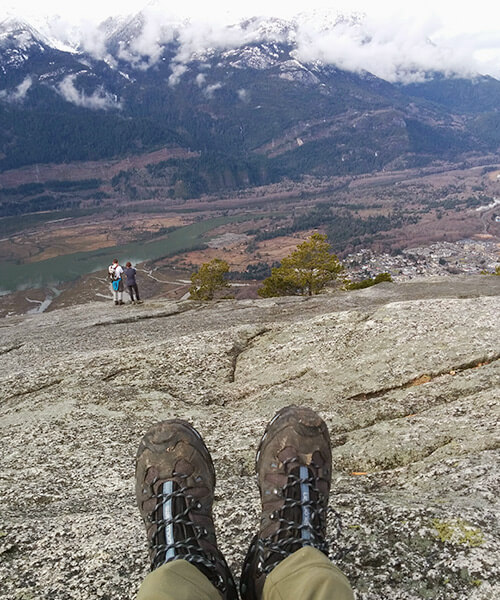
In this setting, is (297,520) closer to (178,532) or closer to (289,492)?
(289,492)

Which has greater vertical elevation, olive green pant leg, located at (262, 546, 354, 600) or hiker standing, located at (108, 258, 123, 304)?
hiker standing, located at (108, 258, 123, 304)

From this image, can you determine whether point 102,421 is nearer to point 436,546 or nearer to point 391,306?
point 436,546

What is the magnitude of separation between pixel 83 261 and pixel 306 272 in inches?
4818

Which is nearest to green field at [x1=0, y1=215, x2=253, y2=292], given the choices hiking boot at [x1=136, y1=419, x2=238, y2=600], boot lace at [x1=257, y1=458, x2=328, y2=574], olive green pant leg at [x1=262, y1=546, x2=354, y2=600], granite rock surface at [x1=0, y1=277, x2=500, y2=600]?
granite rock surface at [x1=0, y1=277, x2=500, y2=600]

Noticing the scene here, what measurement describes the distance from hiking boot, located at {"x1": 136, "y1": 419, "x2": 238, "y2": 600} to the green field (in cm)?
12749

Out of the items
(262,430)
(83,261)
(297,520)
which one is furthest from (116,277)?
(83,261)

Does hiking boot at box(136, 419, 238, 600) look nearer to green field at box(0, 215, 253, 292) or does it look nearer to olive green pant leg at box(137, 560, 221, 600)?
olive green pant leg at box(137, 560, 221, 600)

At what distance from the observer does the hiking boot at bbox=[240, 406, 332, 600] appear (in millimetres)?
3539

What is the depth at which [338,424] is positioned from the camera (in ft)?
24.3

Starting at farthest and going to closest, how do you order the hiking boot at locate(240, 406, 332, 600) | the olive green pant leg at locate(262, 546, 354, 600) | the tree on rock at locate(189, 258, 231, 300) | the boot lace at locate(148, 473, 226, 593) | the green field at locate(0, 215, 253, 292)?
the green field at locate(0, 215, 253, 292) → the tree on rock at locate(189, 258, 231, 300) → the hiking boot at locate(240, 406, 332, 600) → the boot lace at locate(148, 473, 226, 593) → the olive green pant leg at locate(262, 546, 354, 600)

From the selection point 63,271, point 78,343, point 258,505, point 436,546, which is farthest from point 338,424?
point 63,271

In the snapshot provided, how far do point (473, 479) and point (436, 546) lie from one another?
1.60m

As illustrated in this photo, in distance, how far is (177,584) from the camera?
2.95 m

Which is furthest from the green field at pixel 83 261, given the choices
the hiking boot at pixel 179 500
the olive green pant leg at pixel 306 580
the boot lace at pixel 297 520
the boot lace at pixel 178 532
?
the olive green pant leg at pixel 306 580
